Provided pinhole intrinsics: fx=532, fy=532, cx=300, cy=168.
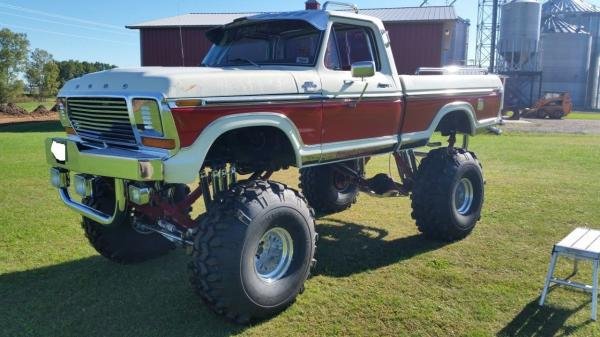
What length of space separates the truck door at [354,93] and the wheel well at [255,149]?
0.37 m

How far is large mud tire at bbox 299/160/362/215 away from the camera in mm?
7039

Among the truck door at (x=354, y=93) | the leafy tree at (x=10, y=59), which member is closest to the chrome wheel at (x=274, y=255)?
the truck door at (x=354, y=93)

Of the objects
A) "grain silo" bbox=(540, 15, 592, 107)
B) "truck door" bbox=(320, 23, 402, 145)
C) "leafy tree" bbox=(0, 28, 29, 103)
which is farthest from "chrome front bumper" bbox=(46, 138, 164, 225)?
"grain silo" bbox=(540, 15, 592, 107)

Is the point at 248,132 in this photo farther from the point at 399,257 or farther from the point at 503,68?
the point at 503,68

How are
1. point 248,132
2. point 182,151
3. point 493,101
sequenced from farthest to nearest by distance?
point 493,101 < point 248,132 < point 182,151

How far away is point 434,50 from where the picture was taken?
20484 mm

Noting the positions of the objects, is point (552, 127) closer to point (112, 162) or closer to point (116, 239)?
point (116, 239)

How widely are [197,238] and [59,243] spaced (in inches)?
111

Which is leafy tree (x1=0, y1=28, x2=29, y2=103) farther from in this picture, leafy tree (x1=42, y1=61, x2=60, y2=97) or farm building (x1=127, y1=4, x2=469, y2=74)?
farm building (x1=127, y1=4, x2=469, y2=74)

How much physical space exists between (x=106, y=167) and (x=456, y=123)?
4.37 meters

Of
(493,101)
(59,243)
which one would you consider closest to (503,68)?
(493,101)

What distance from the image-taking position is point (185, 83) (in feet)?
11.7

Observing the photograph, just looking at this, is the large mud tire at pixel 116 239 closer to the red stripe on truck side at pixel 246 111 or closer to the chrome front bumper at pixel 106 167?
the chrome front bumper at pixel 106 167

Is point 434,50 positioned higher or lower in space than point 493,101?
higher
